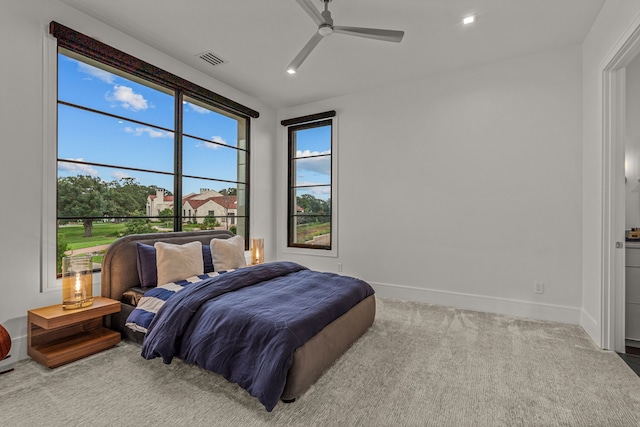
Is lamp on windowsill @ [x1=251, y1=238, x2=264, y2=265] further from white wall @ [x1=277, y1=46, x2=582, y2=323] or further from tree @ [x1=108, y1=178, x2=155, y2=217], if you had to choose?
tree @ [x1=108, y1=178, x2=155, y2=217]

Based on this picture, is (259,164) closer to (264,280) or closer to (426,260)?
(264,280)

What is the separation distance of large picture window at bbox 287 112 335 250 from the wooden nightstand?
2.91 m

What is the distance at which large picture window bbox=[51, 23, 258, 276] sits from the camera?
2812 mm

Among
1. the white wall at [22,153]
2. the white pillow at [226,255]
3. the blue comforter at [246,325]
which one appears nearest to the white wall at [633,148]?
the blue comforter at [246,325]

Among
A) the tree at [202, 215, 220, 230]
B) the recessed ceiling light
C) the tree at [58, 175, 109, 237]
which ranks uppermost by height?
the recessed ceiling light

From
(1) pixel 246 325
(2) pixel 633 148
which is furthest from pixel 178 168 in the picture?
(2) pixel 633 148

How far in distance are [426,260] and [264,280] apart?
2.20 metres

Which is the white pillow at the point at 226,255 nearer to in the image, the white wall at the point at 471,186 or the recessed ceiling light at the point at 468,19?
→ the white wall at the point at 471,186

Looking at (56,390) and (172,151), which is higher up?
(172,151)

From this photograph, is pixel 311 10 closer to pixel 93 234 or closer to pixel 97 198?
pixel 97 198

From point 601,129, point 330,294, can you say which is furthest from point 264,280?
point 601,129

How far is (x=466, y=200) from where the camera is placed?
3768 millimetres

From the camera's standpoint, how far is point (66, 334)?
259 centimetres

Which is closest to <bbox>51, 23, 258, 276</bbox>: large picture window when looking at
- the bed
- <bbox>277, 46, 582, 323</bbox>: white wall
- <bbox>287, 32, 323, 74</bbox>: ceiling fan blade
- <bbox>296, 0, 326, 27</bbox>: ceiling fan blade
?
the bed
